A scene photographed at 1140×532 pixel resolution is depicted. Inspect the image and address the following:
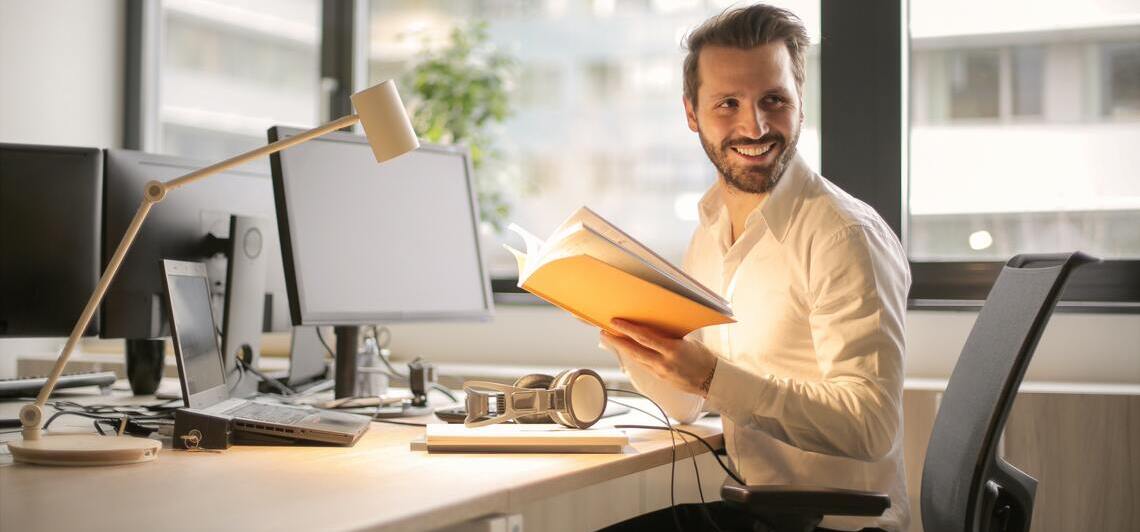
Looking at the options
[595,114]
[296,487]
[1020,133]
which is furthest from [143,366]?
[1020,133]

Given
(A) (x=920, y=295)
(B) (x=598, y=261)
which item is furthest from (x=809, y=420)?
(A) (x=920, y=295)

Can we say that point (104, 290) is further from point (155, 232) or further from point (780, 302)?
point (780, 302)

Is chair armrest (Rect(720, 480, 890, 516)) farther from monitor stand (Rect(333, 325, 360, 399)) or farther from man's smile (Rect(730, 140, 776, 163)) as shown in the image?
monitor stand (Rect(333, 325, 360, 399))

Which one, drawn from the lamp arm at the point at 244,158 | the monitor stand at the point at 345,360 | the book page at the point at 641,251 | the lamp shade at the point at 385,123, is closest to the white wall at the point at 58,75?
the monitor stand at the point at 345,360

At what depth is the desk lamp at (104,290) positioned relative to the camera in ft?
4.42

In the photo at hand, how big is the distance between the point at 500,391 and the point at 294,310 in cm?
43

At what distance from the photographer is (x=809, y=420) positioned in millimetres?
1513

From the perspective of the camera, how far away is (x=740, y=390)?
5.07 ft

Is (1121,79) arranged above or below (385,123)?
above

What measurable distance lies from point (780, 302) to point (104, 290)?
1.05 m

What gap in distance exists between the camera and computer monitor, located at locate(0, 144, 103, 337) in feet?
6.16

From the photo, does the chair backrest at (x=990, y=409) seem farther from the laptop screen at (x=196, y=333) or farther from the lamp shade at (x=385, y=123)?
the laptop screen at (x=196, y=333)

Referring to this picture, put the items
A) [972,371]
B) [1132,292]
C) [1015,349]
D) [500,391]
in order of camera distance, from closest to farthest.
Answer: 1. [1015,349]
2. [972,371]
3. [500,391]
4. [1132,292]

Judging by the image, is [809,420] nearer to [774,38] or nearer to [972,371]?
[972,371]
